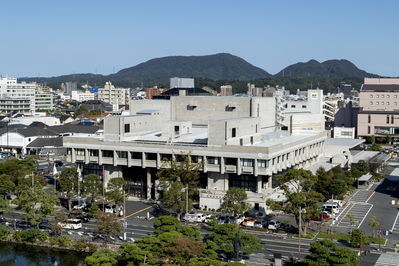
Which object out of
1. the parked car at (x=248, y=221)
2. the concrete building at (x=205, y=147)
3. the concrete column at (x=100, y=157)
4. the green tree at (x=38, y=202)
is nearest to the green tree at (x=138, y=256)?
the green tree at (x=38, y=202)

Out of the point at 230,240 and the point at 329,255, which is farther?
the point at 230,240

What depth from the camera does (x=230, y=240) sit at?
45125 mm

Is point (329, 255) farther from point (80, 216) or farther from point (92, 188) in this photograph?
point (92, 188)

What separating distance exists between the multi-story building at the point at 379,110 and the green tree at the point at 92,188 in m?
99.1

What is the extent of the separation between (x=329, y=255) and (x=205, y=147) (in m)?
27.2

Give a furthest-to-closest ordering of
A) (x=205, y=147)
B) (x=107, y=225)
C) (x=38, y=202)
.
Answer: (x=205, y=147), (x=38, y=202), (x=107, y=225)

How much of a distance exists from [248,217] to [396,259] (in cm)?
1871

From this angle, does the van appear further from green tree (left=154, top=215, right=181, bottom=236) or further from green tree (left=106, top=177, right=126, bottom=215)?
green tree (left=106, top=177, right=126, bottom=215)

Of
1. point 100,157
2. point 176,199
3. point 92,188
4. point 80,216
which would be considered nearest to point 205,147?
point 176,199

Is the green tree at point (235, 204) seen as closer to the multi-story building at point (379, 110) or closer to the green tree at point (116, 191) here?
the green tree at point (116, 191)

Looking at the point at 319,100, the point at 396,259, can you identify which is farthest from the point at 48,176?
the point at 319,100

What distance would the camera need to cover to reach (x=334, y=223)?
58.4m

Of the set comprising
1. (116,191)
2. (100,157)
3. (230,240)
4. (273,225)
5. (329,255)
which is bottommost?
(273,225)

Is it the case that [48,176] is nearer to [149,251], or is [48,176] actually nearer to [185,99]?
[185,99]
